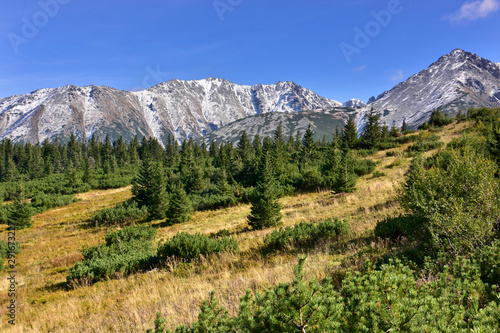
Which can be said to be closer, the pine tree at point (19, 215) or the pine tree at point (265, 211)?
the pine tree at point (265, 211)

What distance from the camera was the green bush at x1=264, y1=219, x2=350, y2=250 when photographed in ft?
27.1

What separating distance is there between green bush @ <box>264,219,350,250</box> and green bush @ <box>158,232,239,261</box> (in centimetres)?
158

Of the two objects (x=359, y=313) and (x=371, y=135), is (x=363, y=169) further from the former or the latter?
(x=359, y=313)

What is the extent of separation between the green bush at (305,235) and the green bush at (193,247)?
158cm

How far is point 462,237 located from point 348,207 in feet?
29.8

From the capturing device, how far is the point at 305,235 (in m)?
8.50

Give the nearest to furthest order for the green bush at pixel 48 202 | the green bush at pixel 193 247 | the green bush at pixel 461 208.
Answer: the green bush at pixel 461 208 → the green bush at pixel 193 247 → the green bush at pixel 48 202

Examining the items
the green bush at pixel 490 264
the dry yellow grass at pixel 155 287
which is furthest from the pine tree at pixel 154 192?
the green bush at pixel 490 264

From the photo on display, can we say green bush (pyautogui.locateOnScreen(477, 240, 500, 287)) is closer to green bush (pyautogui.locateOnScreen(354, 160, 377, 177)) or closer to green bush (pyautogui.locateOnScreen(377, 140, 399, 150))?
green bush (pyautogui.locateOnScreen(354, 160, 377, 177))

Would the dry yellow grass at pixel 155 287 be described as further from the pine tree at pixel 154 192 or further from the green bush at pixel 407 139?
the green bush at pixel 407 139

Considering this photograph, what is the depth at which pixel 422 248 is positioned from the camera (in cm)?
510

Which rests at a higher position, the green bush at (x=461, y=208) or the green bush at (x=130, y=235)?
the green bush at (x=461, y=208)

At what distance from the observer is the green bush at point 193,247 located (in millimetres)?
8852

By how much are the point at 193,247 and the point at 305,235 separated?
13.8 feet
